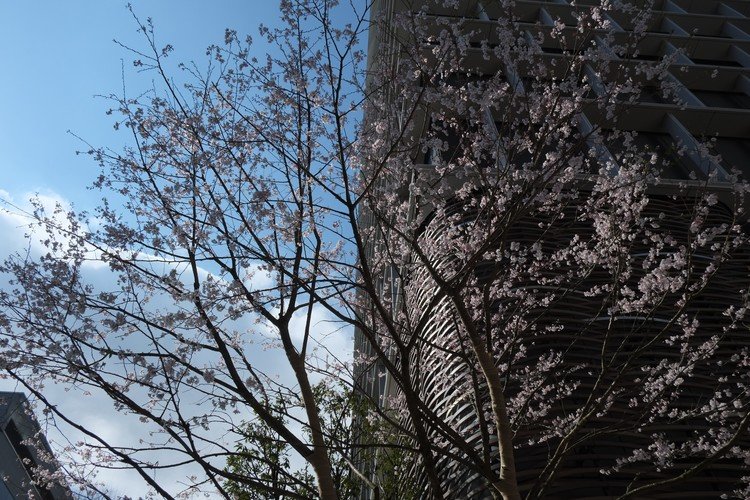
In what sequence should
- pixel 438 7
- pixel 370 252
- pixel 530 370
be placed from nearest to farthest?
pixel 530 370
pixel 370 252
pixel 438 7

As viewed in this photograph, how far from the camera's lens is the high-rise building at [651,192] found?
232 inches

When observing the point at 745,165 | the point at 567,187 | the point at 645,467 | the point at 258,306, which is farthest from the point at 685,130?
the point at 258,306

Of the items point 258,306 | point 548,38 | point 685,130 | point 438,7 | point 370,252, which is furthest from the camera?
point 438,7

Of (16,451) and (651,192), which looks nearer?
(16,451)

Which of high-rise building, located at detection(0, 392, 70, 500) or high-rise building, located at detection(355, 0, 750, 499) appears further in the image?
high-rise building, located at detection(0, 392, 70, 500)

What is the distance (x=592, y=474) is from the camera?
5.88 meters

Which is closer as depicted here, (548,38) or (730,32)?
(548,38)

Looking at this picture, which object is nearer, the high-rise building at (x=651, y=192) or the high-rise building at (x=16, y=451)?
the high-rise building at (x=651, y=192)

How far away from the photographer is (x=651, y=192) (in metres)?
10.3

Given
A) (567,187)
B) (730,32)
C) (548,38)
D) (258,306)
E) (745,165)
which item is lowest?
(258,306)

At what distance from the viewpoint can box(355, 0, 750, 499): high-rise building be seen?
5.89 m

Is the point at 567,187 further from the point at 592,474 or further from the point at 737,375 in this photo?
the point at 592,474

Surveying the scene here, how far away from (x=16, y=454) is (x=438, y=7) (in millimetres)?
15172

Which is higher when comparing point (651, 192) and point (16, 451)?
point (651, 192)
